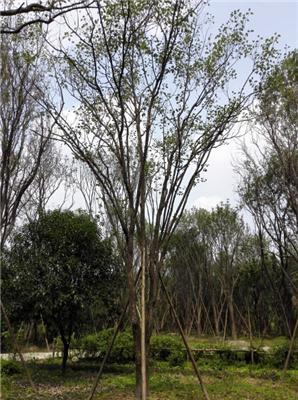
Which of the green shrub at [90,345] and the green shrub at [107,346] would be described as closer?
the green shrub at [107,346]

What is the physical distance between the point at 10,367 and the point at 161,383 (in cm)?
390

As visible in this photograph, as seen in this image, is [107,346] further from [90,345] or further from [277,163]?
[277,163]

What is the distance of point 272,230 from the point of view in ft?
60.1

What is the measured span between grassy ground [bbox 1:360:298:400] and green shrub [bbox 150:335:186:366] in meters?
0.59

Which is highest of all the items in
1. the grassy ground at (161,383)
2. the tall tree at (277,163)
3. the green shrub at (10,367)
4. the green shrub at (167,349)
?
the tall tree at (277,163)

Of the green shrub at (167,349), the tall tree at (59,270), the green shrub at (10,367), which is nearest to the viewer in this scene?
the tall tree at (59,270)

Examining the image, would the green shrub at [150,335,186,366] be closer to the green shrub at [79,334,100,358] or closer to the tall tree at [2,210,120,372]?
the green shrub at [79,334,100,358]

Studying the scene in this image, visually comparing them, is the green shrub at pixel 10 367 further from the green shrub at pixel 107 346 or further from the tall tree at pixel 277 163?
the tall tree at pixel 277 163

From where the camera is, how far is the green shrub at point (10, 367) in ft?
37.0

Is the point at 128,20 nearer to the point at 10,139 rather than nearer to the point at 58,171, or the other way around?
the point at 10,139

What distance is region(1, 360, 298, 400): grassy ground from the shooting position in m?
8.59

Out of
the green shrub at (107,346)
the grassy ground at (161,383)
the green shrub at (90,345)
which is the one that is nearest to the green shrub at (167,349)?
the grassy ground at (161,383)

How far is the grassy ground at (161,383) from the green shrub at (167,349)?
0.59 m

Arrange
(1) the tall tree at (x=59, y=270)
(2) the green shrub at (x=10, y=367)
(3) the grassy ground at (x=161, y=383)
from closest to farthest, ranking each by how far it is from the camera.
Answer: (3) the grassy ground at (x=161, y=383), (1) the tall tree at (x=59, y=270), (2) the green shrub at (x=10, y=367)
